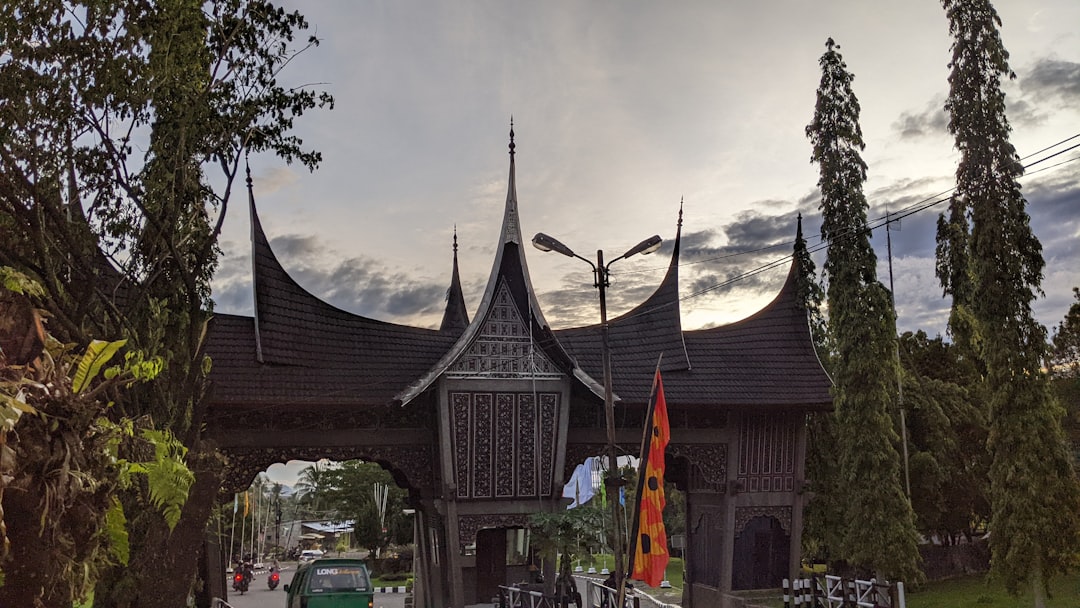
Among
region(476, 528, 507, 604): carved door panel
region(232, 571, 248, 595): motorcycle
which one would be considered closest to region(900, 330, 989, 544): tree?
region(476, 528, 507, 604): carved door panel

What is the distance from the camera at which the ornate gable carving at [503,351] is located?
16172 millimetres

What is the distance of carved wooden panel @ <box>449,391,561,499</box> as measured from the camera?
1606cm

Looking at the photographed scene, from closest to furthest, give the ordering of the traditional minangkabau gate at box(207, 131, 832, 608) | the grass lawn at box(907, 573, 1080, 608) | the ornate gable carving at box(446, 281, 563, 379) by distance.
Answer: the traditional minangkabau gate at box(207, 131, 832, 608) < the ornate gable carving at box(446, 281, 563, 379) < the grass lawn at box(907, 573, 1080, 608)

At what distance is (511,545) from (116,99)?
52.5 ft

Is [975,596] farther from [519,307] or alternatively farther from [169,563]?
[169,563]

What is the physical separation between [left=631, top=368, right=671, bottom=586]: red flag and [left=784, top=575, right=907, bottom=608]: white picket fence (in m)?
6.46

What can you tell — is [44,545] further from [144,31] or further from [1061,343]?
[1061,343]

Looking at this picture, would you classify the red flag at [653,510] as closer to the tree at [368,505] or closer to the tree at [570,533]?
the tree at [570,533]

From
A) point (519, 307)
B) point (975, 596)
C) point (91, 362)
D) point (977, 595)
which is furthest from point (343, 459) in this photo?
point (977, 595)

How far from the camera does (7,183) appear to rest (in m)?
8.50

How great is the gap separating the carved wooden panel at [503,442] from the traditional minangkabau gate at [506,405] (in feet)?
0.10

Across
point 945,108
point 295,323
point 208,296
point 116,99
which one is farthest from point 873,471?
point 116,99

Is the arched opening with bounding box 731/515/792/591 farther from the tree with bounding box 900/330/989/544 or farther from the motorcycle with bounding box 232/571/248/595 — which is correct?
the motorcycle with bounding box 232/571/248/595

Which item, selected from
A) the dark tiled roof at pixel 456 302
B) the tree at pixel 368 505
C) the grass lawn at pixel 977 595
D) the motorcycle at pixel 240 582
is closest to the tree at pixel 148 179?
the dark tiled roof at pixel 456 302
